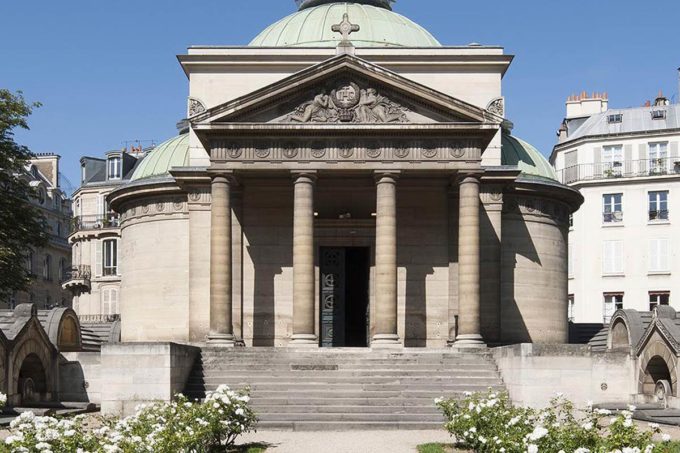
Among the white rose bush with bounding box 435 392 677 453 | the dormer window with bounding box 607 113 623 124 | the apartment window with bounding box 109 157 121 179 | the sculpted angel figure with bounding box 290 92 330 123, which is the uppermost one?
the dormer window with bounding box 607 113 623 124

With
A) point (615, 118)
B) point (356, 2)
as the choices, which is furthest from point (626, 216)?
point (356, 2)

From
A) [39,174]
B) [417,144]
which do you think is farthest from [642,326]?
[39,174]

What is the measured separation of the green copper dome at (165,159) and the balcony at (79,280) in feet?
105

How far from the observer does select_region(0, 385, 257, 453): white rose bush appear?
1362 centimetres

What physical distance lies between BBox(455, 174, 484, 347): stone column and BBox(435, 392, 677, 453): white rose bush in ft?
37.3

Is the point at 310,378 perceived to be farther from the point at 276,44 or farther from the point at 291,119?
the point at 276,44

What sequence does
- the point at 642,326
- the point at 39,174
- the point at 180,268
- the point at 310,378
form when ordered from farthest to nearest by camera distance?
the point at 39,174
the point at 180,268
the point at 642,326
the point at 310,378

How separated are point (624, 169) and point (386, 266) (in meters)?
33.5

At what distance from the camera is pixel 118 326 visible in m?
42.5

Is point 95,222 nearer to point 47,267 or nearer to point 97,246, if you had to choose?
point 97,246

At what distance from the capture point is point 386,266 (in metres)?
33.2

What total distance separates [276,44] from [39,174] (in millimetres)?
47038

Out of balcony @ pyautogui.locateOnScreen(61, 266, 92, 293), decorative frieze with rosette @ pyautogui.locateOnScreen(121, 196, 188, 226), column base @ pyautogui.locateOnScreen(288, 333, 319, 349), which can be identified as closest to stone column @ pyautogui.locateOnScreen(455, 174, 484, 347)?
column base @ pyautogui.locateOnScreen(288, 333, 319, 349)

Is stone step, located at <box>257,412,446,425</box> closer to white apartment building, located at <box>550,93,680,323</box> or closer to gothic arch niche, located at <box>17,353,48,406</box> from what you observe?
gothic arch niche, located at <box>17,353,48,406</box>
